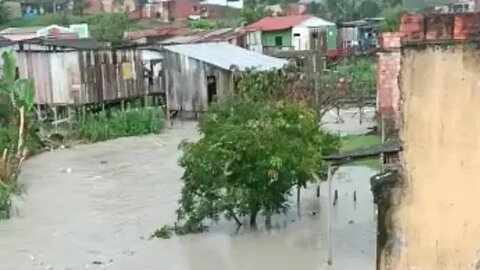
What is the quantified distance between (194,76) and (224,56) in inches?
66.5

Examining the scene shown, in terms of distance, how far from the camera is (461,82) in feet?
13.7

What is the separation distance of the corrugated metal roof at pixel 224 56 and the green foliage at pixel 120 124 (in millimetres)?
2516

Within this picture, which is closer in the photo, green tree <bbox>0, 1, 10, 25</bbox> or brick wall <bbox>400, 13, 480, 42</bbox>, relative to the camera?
brick wall <bbox>400, 13, 480, 42</bbox>

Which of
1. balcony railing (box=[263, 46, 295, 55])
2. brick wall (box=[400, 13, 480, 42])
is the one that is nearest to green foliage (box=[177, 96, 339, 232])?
brick wall (box=[400, 13, 480, 42])

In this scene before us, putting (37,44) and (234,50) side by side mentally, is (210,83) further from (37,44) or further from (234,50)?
(37,44)

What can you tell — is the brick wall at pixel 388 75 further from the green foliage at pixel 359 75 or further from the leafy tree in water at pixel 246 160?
the green foliage at pixel 359 75

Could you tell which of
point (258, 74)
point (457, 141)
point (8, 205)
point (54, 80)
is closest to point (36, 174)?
point (8, 205)

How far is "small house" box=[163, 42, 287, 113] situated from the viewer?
25.9m

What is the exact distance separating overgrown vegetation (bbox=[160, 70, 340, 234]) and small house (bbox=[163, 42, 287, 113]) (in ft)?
42.8

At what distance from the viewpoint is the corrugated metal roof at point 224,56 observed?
26.1 m

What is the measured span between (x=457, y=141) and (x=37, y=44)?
21.7 meters

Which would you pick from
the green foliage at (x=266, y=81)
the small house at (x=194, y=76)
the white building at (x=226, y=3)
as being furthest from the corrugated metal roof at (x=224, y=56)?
the white building at (x=226, y=3)

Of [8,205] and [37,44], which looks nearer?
[8,205]

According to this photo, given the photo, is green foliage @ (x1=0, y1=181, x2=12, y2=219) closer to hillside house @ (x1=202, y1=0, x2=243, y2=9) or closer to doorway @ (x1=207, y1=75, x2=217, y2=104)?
doorway @ (x1=207, y1=75, x2=217, y2=104)
